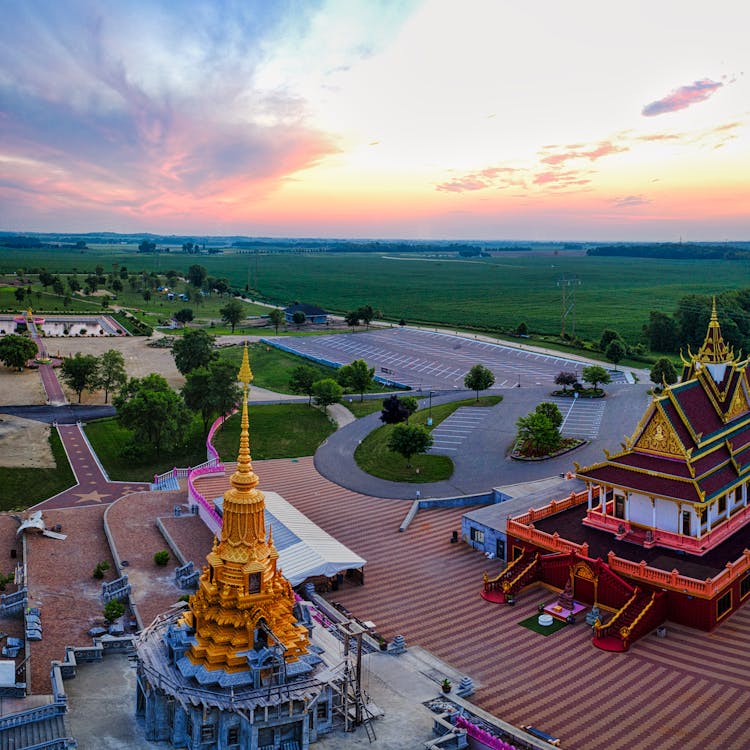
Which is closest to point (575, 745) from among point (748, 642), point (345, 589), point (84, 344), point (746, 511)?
point (748, 642)

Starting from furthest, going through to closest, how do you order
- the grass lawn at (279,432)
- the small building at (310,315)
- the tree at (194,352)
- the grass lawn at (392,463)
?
the small building at (310,315), the tree at (194,352), the grass lawn at (279,432), the grass lawn at (392,463)

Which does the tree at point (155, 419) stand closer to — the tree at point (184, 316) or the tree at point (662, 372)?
the tree at point (662, 372)

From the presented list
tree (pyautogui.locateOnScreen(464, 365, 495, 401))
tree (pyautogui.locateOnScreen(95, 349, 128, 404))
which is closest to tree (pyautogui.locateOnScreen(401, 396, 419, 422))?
tree (pyautogui.locateOnScreen(464, 365, 495, 401))

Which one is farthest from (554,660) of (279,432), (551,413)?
(279,432)

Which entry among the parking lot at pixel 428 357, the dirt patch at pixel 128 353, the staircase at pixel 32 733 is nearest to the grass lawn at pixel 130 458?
the dirt patch at pixel 128 353

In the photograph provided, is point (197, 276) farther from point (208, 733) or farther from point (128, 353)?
point (208, 733)

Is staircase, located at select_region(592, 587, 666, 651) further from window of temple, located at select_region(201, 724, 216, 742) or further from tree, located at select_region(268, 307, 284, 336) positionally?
tree, located at select_region(268, 307, 284, 336)

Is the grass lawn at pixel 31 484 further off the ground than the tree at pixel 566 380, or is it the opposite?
the tree at pixel 566 380
